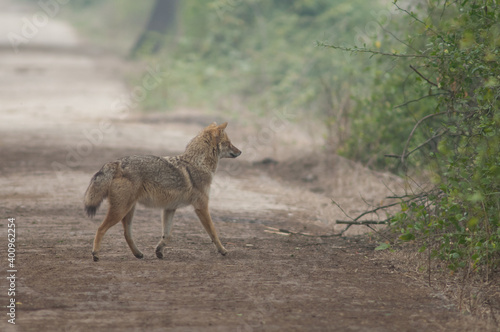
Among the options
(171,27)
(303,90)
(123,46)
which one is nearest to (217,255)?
(303,90)

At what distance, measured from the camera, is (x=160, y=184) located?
292 inches

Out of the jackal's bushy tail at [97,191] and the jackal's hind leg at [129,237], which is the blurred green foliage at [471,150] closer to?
the jackal's hind leg at [129,237]

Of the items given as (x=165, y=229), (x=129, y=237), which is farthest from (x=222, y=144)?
(x=129, y=237)

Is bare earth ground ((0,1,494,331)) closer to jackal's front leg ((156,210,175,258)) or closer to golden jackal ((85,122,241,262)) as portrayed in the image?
jackal's front leg ((156,210,175,258))

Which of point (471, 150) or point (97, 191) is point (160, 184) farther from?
point (471, 150)

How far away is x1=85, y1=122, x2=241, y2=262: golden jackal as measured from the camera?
7.03 meters

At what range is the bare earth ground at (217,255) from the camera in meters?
5.55

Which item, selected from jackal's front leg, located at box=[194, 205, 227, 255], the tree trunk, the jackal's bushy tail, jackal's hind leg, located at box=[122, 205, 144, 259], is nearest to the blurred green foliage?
jackal's front leg, located at box=[194, 205, 227, 255]

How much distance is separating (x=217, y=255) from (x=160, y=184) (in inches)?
41.6

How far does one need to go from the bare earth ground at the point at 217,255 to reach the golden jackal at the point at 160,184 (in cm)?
40

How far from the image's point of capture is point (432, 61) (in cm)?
Result: 733

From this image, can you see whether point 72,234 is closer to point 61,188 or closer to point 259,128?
point 61,188

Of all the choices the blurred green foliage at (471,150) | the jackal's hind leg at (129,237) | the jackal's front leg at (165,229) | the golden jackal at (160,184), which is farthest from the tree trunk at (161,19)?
the blurred green foliage at (471,150)

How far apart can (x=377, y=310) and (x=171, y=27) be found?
32153mm
